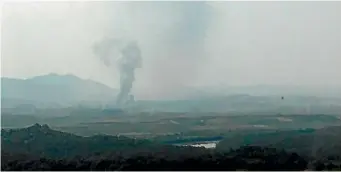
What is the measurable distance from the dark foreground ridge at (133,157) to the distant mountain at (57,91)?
1.69 metres

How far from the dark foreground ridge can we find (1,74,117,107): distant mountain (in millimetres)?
1691

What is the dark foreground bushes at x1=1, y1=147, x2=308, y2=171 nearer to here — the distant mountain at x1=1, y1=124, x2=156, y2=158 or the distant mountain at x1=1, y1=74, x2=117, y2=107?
the distant mountain at x1=1, y1=124, x2=156, y2=158

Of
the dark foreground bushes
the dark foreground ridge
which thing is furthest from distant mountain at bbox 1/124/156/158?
the dark foreground bushes

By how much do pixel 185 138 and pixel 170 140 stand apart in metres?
0.45

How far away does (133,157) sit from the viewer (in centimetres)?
845

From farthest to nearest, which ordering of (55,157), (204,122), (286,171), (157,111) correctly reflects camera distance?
(157,111)
(204,122)
(55,157)
(286,171)

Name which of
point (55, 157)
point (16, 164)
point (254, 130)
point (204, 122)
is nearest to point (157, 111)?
point (204, 122)

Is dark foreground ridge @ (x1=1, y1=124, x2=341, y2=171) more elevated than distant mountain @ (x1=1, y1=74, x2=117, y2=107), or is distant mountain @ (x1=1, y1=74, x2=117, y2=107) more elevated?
distant mountain @ (x1=1, y1=74, x2=117, y2=107)

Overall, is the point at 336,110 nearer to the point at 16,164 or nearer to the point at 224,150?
the point at 224,150

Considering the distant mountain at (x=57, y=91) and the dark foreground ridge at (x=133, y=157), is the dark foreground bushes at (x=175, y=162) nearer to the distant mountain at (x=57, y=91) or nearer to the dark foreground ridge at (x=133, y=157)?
the dark foreground ridge at (x=133, y=157)

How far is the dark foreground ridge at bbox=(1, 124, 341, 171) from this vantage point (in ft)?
27.2

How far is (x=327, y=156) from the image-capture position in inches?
350

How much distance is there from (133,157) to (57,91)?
3.70m

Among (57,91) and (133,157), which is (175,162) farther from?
(57,91)
